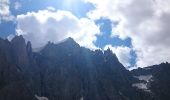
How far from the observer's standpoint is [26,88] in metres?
200

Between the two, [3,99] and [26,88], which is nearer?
[3,99]

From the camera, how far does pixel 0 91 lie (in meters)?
190

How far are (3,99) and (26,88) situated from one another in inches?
640

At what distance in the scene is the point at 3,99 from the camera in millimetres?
187500

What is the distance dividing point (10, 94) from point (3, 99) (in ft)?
20.1

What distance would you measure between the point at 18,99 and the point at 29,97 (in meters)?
5.89

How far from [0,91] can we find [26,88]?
1536cm

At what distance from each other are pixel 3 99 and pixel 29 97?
47.8 ft

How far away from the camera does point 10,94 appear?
193 m

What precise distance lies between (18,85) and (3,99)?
555 inches

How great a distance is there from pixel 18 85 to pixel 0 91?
11.9 meters

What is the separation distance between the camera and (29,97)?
195500 mm
